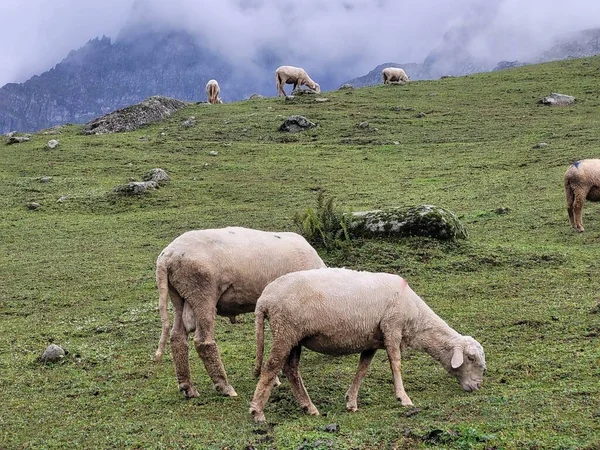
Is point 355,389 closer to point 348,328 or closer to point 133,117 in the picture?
point 348,328

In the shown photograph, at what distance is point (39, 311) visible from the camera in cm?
1332

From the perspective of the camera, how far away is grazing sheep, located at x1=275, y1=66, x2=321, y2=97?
159ft

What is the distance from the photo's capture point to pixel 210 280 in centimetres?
839

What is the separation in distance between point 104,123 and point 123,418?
35.2 metres

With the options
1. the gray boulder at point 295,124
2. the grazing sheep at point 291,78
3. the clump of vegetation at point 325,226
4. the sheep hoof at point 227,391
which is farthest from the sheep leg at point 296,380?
the grazing sheep at point 291,78

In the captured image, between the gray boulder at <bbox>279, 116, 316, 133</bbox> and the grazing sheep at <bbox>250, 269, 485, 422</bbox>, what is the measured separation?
28.1 m

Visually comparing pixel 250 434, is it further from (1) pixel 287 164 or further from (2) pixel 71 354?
(1) pixel 287 164

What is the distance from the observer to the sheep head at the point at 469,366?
795cm

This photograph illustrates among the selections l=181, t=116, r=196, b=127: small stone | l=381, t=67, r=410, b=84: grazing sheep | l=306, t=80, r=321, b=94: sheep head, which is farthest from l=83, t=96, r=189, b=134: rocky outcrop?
l=381, t=67, r=410, b=84: grazing sheep

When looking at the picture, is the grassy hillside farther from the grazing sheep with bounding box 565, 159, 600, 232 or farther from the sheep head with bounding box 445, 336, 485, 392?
the grazing sheep with bounding box 565, 159, 600, 232

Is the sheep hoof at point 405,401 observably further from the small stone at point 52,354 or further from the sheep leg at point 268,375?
the small stone at point 52,354

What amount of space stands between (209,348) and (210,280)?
2.96 feet

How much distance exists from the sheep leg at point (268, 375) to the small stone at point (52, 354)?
4391mm

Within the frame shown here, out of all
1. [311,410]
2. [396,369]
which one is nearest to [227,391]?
[311,410]
